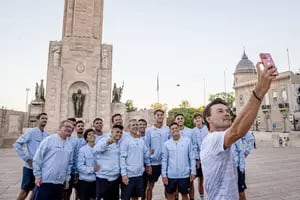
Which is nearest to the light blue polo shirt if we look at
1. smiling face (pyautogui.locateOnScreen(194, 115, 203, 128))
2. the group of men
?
the group of men

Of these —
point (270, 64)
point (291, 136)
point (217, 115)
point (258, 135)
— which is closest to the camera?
point (270, 64)

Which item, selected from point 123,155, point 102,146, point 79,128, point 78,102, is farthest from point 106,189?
point 78,102

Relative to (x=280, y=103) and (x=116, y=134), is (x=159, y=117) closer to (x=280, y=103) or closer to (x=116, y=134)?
(x=116, y=134)

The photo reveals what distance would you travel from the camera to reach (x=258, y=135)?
2702 centimetres

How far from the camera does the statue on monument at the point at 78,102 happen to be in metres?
20.0

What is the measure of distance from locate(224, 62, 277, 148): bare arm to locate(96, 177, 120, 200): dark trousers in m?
3.03

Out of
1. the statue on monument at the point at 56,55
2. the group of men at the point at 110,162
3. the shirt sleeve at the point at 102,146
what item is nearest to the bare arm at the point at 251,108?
the group of men at the point at 110,162

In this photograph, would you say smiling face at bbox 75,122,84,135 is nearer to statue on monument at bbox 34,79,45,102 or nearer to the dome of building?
statue on monument at bbox 34,79,45,102

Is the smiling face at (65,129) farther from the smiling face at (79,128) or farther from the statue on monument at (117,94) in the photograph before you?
the statue on monument at (117,94)

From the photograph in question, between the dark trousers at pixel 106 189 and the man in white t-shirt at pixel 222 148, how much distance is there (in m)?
2.69

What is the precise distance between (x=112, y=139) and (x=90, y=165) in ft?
2.65

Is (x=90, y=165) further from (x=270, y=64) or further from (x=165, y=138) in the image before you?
(x=270, y=64)

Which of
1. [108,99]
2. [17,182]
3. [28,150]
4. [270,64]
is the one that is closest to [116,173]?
[28,150]

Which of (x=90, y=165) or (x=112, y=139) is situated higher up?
(x=112, y=139)
